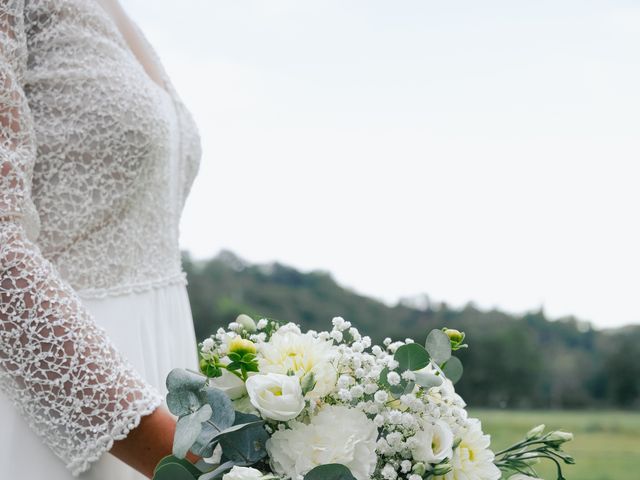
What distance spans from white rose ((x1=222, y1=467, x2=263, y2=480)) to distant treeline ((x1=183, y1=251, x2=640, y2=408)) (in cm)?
1533

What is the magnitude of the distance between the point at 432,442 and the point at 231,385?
25 cm

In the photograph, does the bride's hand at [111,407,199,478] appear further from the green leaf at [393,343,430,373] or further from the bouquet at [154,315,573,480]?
the green leaf at [393,343,430,373]

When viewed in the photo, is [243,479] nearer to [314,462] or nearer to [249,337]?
[314,462]

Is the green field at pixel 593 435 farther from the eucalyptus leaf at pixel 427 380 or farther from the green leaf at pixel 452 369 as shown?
the eucalyptus leaf at pixel 427 380

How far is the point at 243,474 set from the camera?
2.77ft

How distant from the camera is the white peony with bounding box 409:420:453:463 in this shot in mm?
914

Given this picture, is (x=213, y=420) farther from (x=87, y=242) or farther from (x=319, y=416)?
(x=87, y=242)

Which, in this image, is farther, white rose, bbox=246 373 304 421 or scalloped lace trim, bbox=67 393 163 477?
scalloped lace trim, bbox=67 393 163 477

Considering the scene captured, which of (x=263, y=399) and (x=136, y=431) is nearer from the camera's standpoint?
(x=263, y=399)

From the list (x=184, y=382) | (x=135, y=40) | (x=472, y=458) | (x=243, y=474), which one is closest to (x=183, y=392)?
(x=184, y=382)

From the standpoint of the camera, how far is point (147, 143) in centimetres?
136

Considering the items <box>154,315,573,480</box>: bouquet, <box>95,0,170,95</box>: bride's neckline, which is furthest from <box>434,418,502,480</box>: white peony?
<box>95,0,170,95</box>: bride's neckline

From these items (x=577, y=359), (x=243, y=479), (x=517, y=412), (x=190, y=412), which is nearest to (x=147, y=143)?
(x=190, y=412)

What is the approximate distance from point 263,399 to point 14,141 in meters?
0.56
